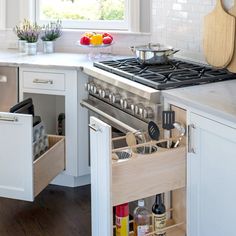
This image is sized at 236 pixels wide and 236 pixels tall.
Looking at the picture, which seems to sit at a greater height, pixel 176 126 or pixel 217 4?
pixel 217 4

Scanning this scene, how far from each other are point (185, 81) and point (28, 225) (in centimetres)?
130

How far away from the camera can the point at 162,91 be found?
8.06ft

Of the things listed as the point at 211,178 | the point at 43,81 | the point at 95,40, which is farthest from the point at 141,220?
the point at 95,40

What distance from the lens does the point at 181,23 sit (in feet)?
10.7

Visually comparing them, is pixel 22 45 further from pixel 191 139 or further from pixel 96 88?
pixel 191 139

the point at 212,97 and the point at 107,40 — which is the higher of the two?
the point at 107,40

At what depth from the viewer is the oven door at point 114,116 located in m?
2.65

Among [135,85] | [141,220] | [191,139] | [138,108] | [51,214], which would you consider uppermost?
[135,85]

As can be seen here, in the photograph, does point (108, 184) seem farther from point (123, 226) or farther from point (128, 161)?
point (123, 226)

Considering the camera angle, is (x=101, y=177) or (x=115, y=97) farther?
(x=115, y=97)

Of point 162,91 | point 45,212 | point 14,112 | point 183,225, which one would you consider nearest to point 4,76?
point 14,112

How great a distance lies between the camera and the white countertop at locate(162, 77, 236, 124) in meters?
2.07

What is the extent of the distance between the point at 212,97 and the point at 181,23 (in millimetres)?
1092

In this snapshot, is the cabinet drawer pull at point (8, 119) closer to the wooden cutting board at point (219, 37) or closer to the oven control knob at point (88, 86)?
the oven control knob at point (88, 86)
